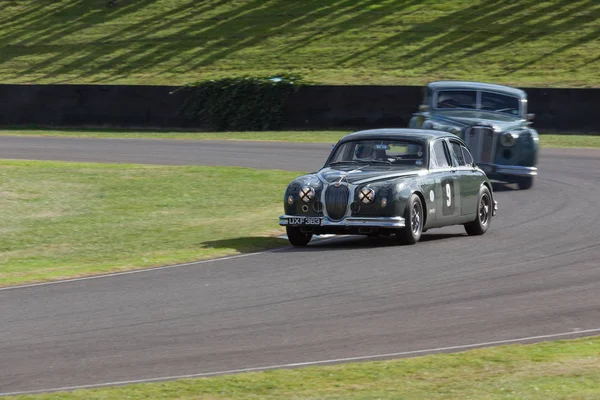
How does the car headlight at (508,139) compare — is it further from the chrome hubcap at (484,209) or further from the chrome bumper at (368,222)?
the chrome bumper at (368,222)

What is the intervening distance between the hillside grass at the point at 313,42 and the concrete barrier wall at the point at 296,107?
11.8ft

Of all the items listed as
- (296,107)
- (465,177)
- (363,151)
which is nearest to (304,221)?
(363,151)

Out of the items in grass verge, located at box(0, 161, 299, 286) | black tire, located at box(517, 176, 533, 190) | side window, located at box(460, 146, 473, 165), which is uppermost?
side window, located at box(460, 146, 473, 165)

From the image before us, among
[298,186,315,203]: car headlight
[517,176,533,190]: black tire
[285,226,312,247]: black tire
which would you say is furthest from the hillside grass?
[298,186,315,203]: car headlight

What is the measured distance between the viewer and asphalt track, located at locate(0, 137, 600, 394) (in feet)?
24.7

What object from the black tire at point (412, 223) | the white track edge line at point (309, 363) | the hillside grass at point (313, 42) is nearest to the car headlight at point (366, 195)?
the black tire at point (412, 223)

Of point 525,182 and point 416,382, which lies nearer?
point 416,382

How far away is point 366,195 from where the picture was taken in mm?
12719

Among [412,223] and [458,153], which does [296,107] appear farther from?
[412,223]

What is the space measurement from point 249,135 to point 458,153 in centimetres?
1813

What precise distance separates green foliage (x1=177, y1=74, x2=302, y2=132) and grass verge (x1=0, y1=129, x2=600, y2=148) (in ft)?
2.98

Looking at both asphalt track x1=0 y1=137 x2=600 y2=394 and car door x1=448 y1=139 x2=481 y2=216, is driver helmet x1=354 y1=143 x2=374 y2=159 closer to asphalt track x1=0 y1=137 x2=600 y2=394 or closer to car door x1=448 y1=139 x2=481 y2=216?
asphalt track x1=0 y1=137 x2=600 y2=394

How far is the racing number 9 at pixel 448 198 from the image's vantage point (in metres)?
13.7

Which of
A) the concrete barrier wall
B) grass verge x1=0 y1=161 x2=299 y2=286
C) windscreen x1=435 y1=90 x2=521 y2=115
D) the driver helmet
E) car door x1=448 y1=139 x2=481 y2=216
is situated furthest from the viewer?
the concrete barrier wall
